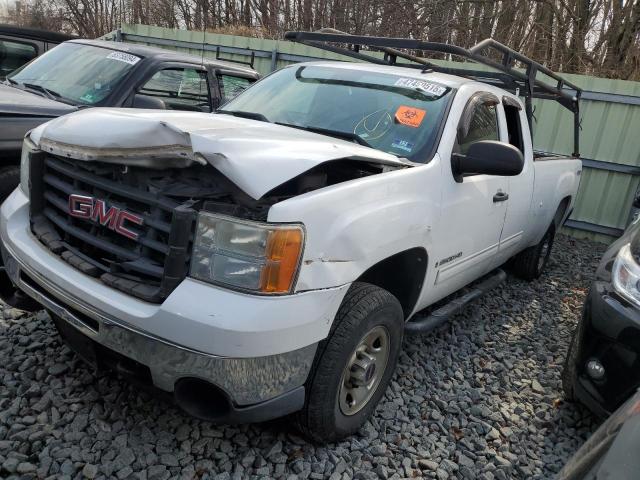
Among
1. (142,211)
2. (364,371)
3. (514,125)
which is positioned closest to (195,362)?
(142,211)

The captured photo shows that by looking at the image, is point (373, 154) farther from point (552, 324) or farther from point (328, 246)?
point (552, 324)

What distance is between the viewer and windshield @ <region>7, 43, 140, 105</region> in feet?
15.4

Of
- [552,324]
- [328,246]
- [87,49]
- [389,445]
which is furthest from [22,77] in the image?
[552,324]

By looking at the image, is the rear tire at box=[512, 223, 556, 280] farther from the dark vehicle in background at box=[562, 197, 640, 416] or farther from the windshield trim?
the windshield trim

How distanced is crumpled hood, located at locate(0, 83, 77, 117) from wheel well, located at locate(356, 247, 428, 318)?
2773 millimetres

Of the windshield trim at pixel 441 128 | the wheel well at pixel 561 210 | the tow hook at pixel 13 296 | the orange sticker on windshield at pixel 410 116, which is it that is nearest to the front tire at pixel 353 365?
the windshield trim at pixel 441 128

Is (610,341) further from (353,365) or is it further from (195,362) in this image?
(195,362)

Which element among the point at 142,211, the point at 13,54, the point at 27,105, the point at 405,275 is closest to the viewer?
the point at 142,211

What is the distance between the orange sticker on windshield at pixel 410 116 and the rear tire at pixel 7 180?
2574 millimetres

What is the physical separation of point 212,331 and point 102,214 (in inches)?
30.2

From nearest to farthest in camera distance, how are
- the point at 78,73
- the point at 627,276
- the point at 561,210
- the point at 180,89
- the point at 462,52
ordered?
the point at 627,276 < the point at 462,52 < the point at 78,73 < the point at 180,89 < the point at 561,210

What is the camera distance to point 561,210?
5727 millimetres

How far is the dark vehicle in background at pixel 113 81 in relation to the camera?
430 cm

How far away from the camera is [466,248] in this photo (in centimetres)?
332
